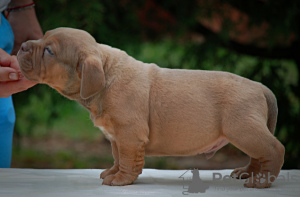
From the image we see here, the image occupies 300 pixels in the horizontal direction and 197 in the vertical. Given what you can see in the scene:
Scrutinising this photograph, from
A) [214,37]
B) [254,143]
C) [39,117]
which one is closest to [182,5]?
[214,37]

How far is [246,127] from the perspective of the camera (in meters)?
1.96

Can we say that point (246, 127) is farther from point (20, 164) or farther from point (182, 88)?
point (20, 164)

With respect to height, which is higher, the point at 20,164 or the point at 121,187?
the point at 121,187

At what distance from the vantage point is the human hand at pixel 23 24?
2.82 metres

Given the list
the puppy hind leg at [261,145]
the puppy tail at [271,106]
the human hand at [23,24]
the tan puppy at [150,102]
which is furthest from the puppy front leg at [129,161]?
the human hand at [23,24]

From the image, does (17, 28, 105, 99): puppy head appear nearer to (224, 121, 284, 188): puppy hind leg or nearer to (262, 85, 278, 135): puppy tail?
(224, 121, 284, 188): puppy hind leg

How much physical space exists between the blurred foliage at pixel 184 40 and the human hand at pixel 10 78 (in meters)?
1.60

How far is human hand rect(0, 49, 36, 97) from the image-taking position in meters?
2.15

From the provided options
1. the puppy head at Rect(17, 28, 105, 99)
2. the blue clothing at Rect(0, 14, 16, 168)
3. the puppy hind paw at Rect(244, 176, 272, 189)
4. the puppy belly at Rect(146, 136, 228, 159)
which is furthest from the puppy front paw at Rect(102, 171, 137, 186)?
the blue clothing at Rect(0, 14, 16, 168)

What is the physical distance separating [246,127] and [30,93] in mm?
2888

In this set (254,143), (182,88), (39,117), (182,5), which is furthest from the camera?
(39,117)

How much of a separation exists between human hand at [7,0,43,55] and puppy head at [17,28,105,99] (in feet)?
2.87

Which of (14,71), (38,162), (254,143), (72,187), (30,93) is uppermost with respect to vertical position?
(14,71)

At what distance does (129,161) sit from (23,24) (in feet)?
4.50
